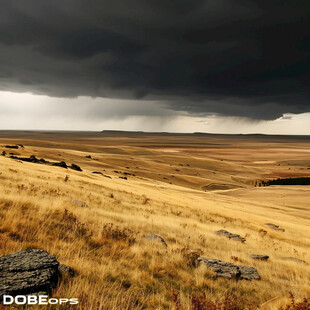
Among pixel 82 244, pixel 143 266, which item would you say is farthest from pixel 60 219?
pixel 143 266

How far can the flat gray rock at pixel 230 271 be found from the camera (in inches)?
232

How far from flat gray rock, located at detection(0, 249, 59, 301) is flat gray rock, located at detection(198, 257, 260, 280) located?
3.73 m

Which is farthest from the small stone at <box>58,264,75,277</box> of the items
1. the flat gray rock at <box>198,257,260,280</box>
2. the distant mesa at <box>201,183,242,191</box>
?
the distant mesa at <box>201,183,242,191</box>

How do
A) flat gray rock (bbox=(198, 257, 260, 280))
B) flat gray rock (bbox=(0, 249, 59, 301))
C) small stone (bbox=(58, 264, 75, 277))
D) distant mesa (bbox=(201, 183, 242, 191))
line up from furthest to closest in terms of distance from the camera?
distant mesa (bbox=(201, 183, 242, 191)) < flat gray rock (bbox=(198, 257, 260, 280)) < small stone (bbox=(58, 264, 75, 277)) < flat gray rock (bbox=(0, 249, 59, 301))

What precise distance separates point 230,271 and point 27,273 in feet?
14.8

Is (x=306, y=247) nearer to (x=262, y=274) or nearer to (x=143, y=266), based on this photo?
(x=262, y=274)

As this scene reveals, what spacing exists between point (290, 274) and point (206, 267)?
9.73 feet

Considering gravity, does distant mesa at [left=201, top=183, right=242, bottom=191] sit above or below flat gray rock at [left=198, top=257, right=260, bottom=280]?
below

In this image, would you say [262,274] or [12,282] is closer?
[12,282]

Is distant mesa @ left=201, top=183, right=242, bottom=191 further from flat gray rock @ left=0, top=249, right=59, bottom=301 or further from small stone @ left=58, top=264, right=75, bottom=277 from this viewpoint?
flat gray rock @ left=0, top=249, right=59, bottom=301

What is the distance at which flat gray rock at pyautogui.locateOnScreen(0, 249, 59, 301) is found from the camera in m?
3.70

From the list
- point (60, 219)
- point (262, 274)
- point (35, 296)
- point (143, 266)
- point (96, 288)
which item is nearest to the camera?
point (35, 296)

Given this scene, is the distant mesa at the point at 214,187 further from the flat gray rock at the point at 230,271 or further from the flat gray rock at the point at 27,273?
the flat gray rock at the point at 27,273

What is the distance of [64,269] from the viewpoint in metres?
4.41
